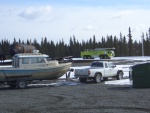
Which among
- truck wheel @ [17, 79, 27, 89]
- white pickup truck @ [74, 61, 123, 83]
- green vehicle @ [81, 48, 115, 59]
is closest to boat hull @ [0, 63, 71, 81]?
truck wheel @ [17, 79, 27, 89]

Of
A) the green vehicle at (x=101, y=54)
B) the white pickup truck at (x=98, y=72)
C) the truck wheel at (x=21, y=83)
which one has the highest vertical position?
the green vehicle at (x=101, y=54)

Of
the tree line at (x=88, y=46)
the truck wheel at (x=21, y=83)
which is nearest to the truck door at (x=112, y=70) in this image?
the truck wheel at (x=21, y=83)

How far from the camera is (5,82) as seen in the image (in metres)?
25.2

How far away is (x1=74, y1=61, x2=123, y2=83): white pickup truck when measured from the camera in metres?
28.4

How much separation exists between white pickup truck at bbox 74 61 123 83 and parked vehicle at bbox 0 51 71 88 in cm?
138

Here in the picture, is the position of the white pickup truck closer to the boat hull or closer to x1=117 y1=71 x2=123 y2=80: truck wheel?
x1=117 y1=71 x2=123 y2=80: truck wheel

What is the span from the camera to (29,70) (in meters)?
25.9

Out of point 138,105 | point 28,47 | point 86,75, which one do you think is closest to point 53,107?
point 138,105

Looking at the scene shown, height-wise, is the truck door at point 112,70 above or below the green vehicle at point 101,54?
below

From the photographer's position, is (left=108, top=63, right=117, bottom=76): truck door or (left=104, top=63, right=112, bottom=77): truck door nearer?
(left=104, top=63, right=112, bottom=77): truck door

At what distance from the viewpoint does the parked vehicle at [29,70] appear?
82.0ft

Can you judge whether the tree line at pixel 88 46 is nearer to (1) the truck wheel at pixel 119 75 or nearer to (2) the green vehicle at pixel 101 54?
(2) the green vehicle at pixel 101 54

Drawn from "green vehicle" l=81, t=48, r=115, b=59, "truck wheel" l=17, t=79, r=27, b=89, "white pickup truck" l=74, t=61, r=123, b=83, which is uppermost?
"green vehicle" l=81, t=48, r=115, b=59

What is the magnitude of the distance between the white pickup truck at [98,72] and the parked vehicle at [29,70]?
54.3 inches
